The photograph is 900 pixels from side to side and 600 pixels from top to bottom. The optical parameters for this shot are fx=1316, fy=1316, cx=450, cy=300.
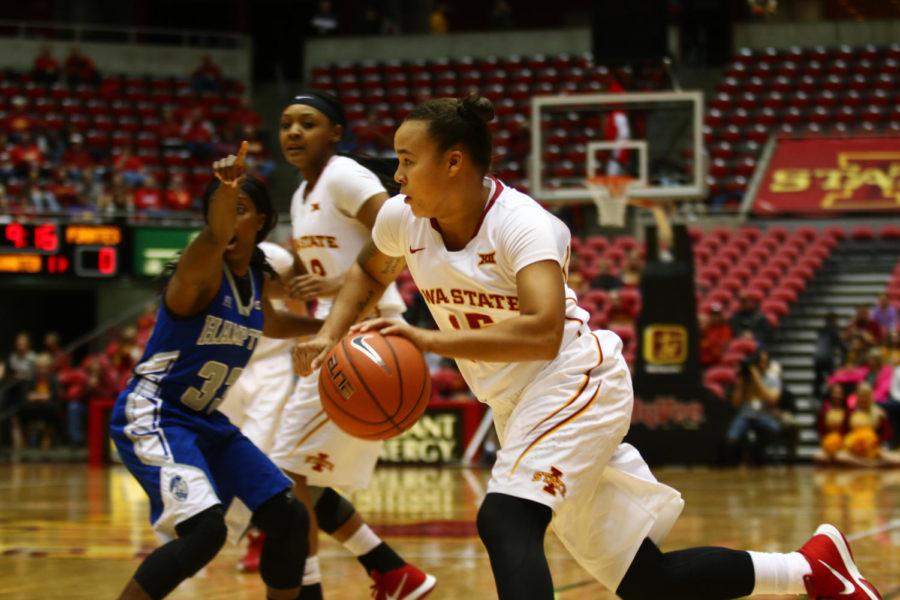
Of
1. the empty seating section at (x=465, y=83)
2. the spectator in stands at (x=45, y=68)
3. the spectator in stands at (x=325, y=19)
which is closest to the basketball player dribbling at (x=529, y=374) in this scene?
the empty seating section at (x=465, y=83)

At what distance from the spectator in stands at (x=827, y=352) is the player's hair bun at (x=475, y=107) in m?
11.4

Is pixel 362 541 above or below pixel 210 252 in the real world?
below

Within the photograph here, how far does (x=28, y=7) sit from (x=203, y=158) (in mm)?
7859

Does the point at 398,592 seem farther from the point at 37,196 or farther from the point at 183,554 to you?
the point at 37,196

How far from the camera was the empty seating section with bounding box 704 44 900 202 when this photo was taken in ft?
67.8

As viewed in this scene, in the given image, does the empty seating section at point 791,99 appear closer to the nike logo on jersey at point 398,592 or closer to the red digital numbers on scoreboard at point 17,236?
the red digital numbers on scoreboard at point 17,236

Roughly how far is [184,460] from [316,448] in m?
1.19

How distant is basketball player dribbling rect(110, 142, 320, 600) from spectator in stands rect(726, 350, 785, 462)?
941 centimetres

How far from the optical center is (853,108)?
21172 mm

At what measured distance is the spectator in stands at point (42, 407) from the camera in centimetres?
1631

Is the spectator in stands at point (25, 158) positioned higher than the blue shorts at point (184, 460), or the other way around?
the blue shorts at point (184, 460)

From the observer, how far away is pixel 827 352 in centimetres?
1455

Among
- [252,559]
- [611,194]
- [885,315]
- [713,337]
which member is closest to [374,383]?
[252,559]

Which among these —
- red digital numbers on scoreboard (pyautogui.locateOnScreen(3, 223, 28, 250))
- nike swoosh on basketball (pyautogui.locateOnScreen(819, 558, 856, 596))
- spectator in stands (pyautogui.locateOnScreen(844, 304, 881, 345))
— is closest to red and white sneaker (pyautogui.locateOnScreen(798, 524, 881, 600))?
nike swoosh on basketball (pyautogui.locateOnScreen(819, 558, 856, 596))
